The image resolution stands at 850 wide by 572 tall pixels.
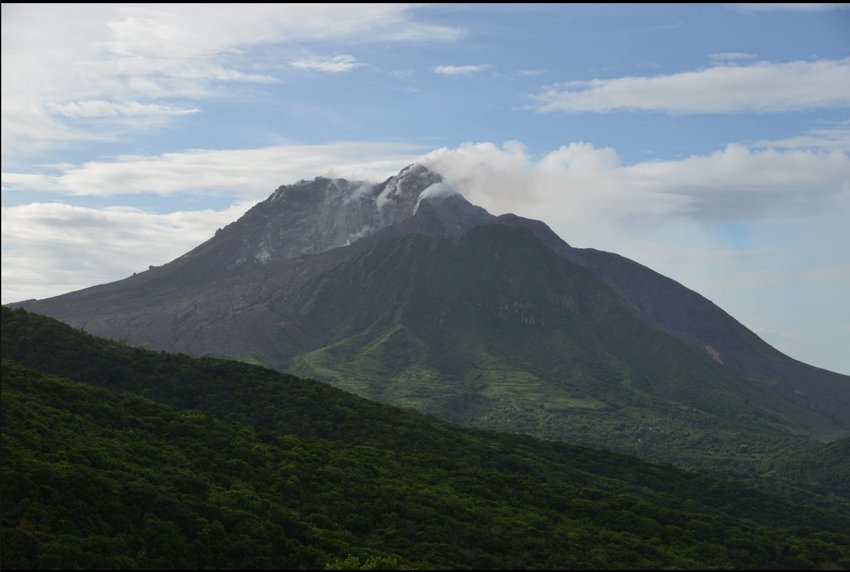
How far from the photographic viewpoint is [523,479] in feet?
357

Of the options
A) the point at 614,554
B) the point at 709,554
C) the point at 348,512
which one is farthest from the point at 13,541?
the point at 709,554

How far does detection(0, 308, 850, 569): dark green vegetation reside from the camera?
67.8m

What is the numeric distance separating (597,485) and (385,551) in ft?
180

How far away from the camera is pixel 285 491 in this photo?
8731 cm

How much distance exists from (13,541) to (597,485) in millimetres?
79454

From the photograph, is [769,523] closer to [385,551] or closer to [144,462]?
[385,551]

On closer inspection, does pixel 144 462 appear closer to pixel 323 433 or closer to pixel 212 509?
pixel 212 509

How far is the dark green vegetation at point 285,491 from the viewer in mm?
67750

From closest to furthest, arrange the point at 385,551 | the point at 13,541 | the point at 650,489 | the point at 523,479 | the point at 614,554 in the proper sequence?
the point at 13,541 → the point at 385,551 → the point at 614,554 → the point at 523,479 → the point at 650,489

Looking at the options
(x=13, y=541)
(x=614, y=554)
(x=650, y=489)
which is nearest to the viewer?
(x=13, y=541)

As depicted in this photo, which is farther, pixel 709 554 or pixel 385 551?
pixel 709 554

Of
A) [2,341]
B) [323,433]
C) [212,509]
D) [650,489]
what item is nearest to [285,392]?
[323,433]

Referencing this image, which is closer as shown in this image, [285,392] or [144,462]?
[144,462]

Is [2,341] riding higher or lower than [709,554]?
higher
